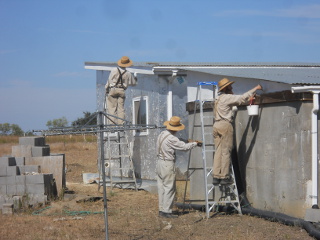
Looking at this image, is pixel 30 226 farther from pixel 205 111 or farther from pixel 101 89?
pixel 101 89

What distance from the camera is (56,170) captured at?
14.2 m

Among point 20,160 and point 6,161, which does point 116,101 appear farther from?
point 6,161

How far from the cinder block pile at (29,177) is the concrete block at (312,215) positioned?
6059 millimetres

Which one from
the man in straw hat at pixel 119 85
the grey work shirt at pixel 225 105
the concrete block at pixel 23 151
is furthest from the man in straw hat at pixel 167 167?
the man in straw hat at pixel 119 85

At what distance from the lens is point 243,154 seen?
11.7 metres

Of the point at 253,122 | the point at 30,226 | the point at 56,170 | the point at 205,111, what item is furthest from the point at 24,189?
the point at 253,122

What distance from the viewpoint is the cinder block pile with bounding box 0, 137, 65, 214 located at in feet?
42.1

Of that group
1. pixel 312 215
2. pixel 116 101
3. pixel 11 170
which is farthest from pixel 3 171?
pixel 312 215

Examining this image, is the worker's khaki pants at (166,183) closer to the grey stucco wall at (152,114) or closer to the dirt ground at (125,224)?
the dirt ground at (125,224)

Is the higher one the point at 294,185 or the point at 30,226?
the point at 294,185

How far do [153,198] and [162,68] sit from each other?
136 inches

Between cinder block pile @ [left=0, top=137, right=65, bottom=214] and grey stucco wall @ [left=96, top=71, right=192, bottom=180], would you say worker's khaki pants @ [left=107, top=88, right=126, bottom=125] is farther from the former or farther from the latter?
cinder block pile @ [left=0, top=137, right=65, bottom=214]

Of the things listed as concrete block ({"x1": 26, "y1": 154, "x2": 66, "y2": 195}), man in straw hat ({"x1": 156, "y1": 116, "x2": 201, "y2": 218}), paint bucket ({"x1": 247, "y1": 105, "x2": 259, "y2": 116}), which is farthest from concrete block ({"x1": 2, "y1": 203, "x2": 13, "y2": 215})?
paint bucket ({"x1": 247, "y1": 105, "x2": 259, "y2": 116})

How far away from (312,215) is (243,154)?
256 cm
